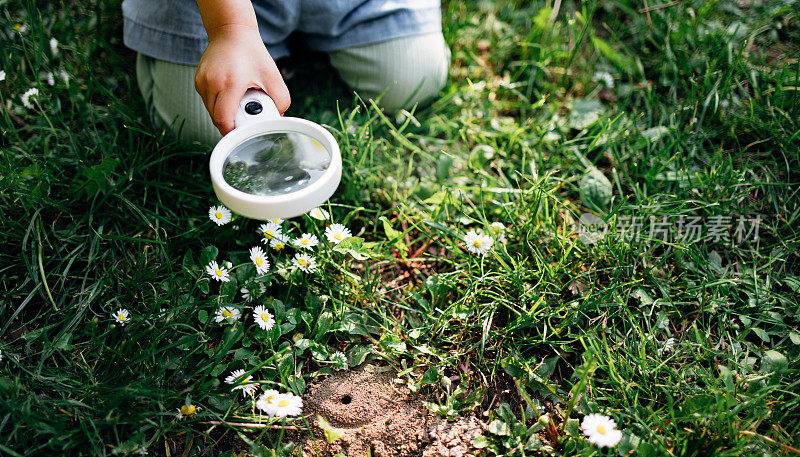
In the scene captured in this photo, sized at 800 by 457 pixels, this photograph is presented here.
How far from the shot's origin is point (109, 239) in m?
1.44

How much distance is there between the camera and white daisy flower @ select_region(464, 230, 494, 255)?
1455mm

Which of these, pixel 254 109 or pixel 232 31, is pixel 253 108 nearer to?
pixel 254 109

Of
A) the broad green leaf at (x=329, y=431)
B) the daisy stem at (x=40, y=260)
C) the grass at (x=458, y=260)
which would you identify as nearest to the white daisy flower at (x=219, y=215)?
the grass at (x=458, y=260)

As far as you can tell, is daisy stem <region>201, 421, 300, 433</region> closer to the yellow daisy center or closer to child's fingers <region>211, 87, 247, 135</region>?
the yellow daisy center

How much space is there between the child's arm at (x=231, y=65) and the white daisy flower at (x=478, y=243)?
58 centimetres

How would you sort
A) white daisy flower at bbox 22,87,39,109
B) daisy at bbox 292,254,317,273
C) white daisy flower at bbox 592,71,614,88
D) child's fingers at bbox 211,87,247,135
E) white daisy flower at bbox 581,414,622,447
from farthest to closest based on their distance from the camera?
white daisy flower at bbox 592,71,614,88 < white daisy flower at bbox 22,87,39,109 < daisy at bbox 292,254,317,273 < child's fingers at bbox 211,87,247,135 < white daisy flower at bbox 581,414,622,447

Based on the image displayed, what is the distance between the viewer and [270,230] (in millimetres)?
1415

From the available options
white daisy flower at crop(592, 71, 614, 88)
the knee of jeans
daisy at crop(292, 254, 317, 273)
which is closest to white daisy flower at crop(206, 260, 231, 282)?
daisy at crop(292, 254, 317, 273)

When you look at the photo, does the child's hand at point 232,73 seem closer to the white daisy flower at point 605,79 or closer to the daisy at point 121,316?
the daisy at point 121,316

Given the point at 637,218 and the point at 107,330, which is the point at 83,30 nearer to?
the point at 107,330

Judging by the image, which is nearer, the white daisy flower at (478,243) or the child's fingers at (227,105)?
the child's fingers at (227,105)

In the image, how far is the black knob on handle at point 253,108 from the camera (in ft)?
4.26

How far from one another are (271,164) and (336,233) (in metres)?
0.27

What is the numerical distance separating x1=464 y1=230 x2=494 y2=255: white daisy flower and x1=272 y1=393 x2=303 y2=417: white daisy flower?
57 cm
